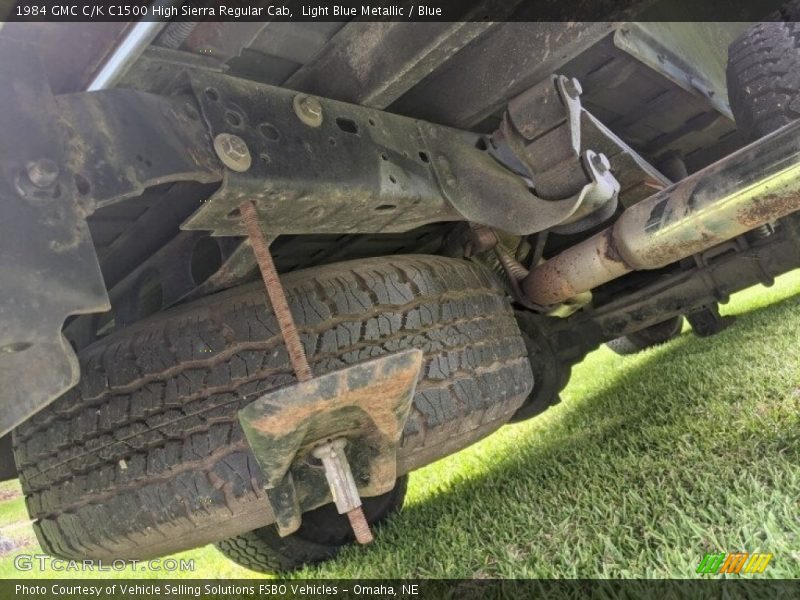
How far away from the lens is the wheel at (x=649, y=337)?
13.3 feet

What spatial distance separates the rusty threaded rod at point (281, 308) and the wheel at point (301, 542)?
Answer: 0.91 m

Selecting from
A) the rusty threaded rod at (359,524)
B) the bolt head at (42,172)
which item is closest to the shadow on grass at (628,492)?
the rusty threaded rod at (359,524)

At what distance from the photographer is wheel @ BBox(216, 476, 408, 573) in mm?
1791

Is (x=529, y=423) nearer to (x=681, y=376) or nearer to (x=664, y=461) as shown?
(x=681, y=376)

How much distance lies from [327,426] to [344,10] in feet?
2.48

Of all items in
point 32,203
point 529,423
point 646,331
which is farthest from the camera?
point 646,331

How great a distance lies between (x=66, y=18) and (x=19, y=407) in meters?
0.57

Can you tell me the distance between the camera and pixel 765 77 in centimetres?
152

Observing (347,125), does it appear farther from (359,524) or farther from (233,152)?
(359,524)

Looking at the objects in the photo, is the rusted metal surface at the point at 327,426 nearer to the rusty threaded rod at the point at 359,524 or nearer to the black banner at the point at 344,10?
the rusty threaded rod at the point at 359,524

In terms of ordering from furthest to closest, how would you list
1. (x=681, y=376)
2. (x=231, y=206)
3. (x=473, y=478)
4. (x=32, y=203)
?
(x=681, y=376), (x=473, y=478), (x=231, y=206), (x=32, y=203)

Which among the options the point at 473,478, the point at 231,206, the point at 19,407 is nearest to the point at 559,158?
the point at 231,206

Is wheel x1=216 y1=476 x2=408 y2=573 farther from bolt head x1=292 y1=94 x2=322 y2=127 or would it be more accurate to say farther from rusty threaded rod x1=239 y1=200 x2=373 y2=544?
bolt head x1=292 y1=94 x2=322 y2=127

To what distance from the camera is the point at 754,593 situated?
2.93ft
